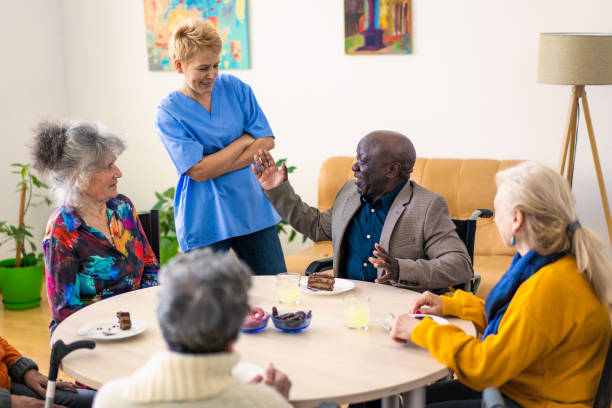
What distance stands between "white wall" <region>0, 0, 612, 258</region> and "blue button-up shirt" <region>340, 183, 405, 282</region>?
1.92m

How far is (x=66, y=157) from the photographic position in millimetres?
2348

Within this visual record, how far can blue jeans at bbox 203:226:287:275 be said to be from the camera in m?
2.92

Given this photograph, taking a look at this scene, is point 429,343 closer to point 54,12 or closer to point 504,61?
point 504,61

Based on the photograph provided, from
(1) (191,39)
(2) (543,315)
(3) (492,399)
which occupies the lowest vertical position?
(3) (492,399)

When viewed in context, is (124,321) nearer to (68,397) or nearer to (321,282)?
(68,397)

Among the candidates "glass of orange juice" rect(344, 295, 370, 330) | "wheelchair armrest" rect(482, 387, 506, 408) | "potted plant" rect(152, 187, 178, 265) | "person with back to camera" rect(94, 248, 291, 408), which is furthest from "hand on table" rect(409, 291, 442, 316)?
"potted plant" rect(152, 187, 178, 265)

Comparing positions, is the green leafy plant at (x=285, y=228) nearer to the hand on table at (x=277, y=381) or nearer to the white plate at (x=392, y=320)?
the white plate at (x=392, y=320)

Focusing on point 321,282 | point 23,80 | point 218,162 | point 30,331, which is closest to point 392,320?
point 321,282

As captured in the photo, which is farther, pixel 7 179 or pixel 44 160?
pixel 7 179

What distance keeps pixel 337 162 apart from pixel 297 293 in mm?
2127

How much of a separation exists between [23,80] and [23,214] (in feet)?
3.48

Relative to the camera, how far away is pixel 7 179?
4902mm

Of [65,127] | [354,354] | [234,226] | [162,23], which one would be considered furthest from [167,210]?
[354,354]

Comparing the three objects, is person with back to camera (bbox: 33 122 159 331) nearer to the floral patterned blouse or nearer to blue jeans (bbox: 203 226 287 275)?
the floral patterned blouse
